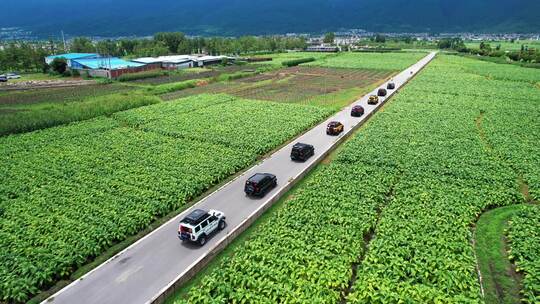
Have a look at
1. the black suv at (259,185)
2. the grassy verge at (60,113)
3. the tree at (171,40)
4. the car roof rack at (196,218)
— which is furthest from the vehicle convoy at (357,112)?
the tree at (171,40)

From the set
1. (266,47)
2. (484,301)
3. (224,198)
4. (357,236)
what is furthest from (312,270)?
(266,47)

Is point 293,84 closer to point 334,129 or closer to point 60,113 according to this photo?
point 334,129

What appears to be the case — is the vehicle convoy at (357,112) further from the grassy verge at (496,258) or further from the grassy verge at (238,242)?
the grassy verge at (496,258)

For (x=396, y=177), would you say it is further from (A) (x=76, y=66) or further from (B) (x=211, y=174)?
(A) (x=76, y=66)

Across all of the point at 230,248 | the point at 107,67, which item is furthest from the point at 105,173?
the point at 107,67

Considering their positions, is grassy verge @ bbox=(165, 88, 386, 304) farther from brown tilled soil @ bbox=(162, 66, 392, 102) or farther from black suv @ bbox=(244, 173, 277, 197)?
brown tilled soil @ bbox=(162, 66, 392, 102)
